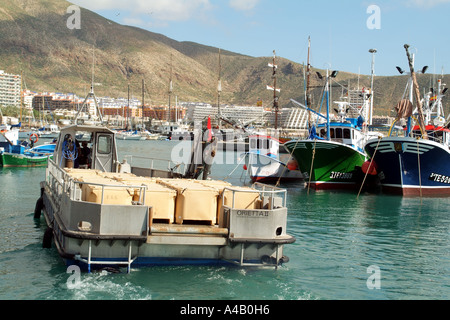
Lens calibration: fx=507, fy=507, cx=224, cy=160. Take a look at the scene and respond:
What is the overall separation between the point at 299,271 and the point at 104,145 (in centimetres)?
1073

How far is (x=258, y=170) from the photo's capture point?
150 feet

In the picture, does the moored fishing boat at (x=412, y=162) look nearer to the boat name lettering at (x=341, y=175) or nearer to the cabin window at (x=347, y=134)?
the boat name lettering at (x=341, y=175)

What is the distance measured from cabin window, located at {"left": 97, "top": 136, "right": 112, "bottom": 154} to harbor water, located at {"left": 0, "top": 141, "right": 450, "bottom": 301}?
3.91 m

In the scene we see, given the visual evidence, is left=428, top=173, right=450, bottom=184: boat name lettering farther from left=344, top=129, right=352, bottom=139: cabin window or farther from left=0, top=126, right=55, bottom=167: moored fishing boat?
left=0, top=126, right=55, bottom=167: moored fishing boat

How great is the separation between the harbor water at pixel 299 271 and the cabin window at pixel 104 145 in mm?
3911

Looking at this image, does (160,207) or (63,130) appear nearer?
(160,207)

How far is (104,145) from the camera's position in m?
21.3

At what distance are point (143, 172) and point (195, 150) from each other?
5.20 metres
